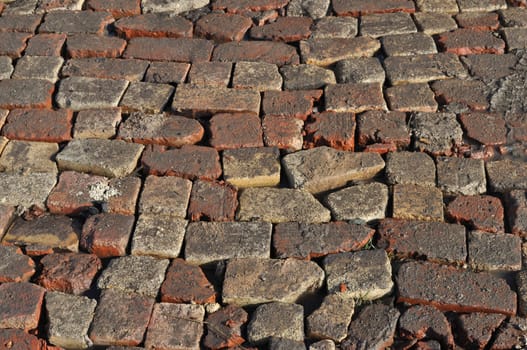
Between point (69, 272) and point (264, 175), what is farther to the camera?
point (264, 175)

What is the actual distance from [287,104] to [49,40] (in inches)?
73.7

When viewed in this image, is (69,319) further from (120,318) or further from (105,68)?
(105,68)

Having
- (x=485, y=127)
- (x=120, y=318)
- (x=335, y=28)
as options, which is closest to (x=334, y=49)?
(x=335, y=28)

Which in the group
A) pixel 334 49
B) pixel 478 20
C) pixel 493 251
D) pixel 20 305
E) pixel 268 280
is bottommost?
pixel 20 305

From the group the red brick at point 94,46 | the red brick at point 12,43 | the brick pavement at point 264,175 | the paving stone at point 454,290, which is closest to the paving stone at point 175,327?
the brick pavement at point 264,175

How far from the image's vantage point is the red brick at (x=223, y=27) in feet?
17.0

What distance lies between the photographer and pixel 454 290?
11.3ft

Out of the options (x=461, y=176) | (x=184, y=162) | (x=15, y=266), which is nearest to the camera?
(x=15, y=266)

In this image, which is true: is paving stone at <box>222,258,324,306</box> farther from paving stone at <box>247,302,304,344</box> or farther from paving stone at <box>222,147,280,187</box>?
paving stone at <box>222,147,280,187</box>

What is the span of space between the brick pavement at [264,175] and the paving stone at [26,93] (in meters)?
0.01

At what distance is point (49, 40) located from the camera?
5141 mm

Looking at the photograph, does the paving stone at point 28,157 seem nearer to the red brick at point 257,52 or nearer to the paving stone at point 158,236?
the paving stone at point 158,236

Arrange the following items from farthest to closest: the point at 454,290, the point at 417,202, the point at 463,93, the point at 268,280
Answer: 1. the point at 463,93
2. the point at 417,202
3. the point at 268,280
4. the point at 454,290

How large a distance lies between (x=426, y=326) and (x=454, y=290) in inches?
9.6
